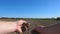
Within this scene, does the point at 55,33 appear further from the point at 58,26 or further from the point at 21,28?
the point at 21,28

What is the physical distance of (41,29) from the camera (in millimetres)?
1156

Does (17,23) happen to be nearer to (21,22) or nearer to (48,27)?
(21,22)

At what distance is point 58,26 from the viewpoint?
109 centimetres

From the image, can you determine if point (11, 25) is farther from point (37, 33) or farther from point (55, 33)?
point (55, 33)

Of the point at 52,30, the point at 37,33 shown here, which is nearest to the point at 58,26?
the point at 52,30

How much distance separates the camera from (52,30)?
3.62 ft

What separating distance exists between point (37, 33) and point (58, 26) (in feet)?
0.54

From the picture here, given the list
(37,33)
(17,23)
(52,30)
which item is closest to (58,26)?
(52,30)

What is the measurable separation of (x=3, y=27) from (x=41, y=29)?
27cm

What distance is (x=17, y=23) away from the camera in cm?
113

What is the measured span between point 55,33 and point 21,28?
0.78 feet

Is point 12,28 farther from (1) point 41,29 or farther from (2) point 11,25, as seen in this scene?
(1) point 41,29

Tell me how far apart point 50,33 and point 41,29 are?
77mm

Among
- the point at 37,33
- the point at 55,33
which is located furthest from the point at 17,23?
the point at 55,33
